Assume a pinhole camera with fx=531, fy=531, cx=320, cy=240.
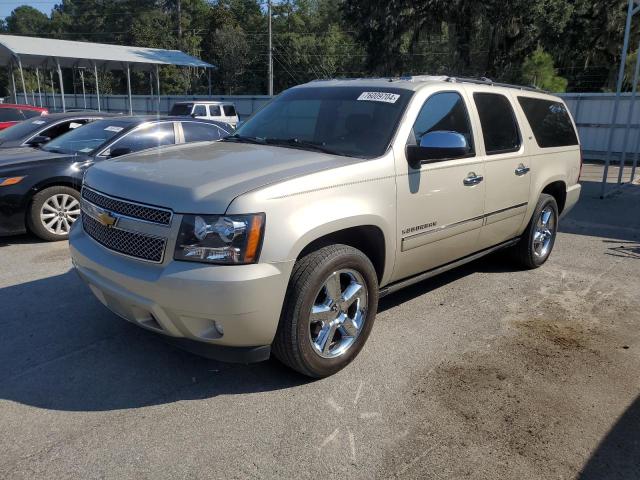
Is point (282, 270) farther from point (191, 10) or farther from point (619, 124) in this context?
point (191, 10)

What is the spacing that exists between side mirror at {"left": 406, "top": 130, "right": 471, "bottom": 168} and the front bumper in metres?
1.38

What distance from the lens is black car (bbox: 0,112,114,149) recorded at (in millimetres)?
8297

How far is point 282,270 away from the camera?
117 inches

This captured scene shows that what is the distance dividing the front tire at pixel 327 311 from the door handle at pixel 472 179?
1291 mm

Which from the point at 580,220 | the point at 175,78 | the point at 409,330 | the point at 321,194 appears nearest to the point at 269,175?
the point at 321,194

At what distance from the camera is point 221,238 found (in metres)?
2.88

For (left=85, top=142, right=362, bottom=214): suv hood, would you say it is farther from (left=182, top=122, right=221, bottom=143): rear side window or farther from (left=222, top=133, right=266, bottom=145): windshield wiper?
(left=182, top=122, right=221, bottom=143): rear side window

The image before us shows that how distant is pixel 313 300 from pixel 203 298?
68cm

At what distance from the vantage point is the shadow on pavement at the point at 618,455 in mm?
2672

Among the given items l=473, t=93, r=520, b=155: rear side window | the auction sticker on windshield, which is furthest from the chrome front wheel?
l=473, t=93, r=520, b=155: rear side window

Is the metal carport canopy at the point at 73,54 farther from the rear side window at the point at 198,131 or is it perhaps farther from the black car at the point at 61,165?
the rear side window at the point at 198,131

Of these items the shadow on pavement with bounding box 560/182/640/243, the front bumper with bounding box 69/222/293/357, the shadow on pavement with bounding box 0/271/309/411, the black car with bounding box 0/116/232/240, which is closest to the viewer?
the front bumper with bounding box 69/222/293/357

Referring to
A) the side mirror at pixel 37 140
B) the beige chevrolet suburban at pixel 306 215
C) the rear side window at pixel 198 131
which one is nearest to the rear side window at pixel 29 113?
the side mirror at pixel 37 140

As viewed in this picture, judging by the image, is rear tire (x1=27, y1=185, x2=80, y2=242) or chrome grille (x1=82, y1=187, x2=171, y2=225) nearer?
chrome grille (x1=82, y1=187, x2=171, y2=225)
